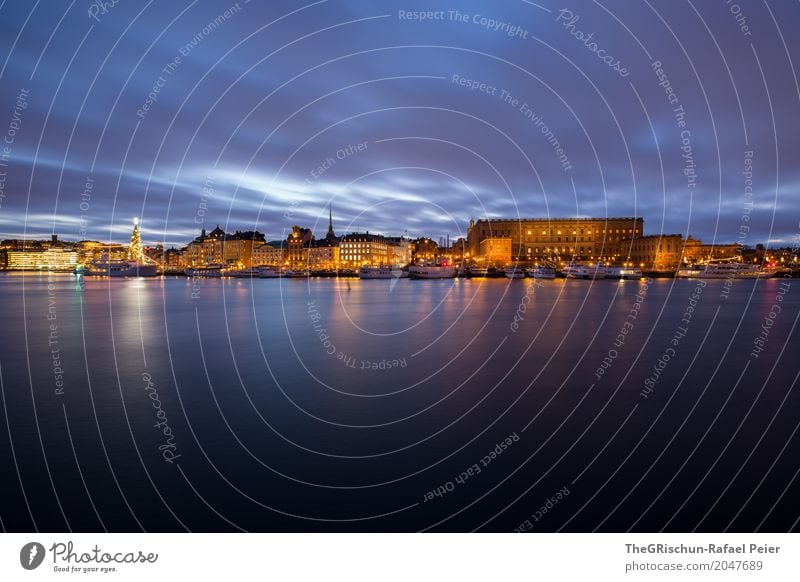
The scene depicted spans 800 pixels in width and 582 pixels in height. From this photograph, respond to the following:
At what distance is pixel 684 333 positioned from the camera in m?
24.4

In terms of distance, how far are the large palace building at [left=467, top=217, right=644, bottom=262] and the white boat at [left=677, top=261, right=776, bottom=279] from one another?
27.5 metres

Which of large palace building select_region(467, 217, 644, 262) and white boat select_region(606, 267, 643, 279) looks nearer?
white boat select_region(606, 267, 643, 279)

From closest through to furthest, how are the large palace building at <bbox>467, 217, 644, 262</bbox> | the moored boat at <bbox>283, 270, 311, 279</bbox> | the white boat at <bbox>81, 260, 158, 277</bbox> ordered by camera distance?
the white boat at <bbox>81, 260, 158, 277</bbox>, the moored boat at <bbox>283, 270, 311, 279</bbox>, the large palace building at <bbox>467, 217, 644, 262</bbox>

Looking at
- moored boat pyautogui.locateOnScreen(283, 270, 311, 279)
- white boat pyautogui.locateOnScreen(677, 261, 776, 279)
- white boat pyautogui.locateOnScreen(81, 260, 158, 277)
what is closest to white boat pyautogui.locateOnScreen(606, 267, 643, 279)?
white boat pyautogui.locateOnScreen(677, 261, 776, 279)

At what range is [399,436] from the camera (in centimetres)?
940

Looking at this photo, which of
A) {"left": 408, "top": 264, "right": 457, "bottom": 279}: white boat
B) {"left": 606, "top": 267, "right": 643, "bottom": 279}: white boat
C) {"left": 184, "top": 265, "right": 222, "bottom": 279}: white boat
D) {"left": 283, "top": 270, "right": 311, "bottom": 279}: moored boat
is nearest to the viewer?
{"left": 606, "top": 267, "right": 643, "bottom": 279}: white boat

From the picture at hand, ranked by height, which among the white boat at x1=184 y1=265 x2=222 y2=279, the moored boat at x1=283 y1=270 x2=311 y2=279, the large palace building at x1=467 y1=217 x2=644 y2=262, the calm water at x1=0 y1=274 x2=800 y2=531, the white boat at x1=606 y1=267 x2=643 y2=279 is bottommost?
the white boat at x1=184 y1=265 x2=222 y2=279

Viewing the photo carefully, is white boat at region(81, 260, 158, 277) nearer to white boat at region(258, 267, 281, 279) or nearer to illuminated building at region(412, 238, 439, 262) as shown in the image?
white boat at region(258, 267, 281, 279)

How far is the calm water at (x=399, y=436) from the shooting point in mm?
6590

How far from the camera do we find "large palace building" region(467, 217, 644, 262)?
5605 inches

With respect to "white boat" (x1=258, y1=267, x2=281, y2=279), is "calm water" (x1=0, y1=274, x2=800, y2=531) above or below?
above

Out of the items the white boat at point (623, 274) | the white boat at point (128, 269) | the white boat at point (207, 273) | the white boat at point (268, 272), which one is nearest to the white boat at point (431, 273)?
the white boat at point (623, 274)

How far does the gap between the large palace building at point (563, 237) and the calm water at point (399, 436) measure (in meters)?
126

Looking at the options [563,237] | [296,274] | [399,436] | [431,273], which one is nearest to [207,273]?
[296,274]
